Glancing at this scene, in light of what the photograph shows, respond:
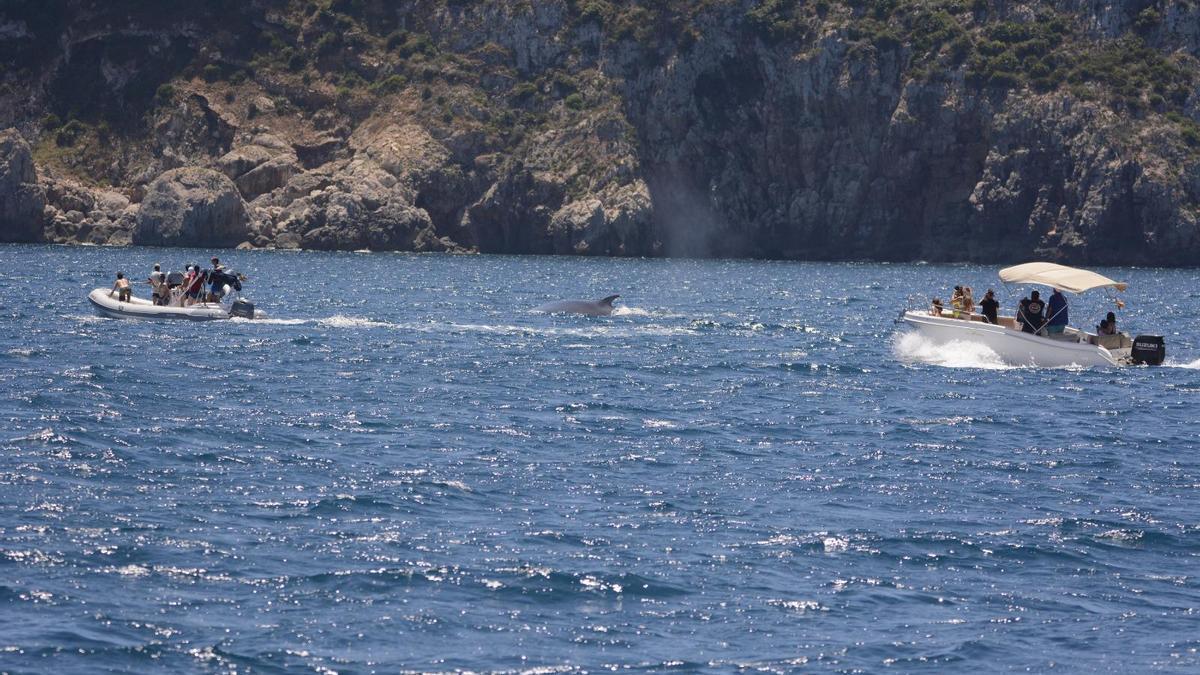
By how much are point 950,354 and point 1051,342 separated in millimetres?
2789

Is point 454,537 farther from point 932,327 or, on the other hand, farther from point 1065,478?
point 932,327

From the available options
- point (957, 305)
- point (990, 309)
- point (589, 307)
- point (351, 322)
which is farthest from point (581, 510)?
point (589, 307)

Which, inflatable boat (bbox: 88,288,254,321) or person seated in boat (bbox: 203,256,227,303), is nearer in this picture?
inflatable boat (bbox: 88,288,254,321)

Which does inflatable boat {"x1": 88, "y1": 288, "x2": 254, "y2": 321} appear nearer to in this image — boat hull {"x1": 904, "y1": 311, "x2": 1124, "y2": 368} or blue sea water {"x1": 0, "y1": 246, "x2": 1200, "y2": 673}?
blue sea water {"x1": 0, "y1": 246, "x2": 1200, "y2": 673}

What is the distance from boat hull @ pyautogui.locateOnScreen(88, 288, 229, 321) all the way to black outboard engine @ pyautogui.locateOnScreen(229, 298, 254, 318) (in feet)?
0.71


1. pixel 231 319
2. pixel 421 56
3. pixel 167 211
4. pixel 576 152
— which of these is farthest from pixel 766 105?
pixel 231 319

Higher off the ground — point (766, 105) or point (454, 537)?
point (766, 105)

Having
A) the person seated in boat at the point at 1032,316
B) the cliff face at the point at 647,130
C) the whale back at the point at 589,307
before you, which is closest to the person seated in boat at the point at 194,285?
the whale back at the point at 589,307

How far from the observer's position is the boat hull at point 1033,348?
42.6 metres

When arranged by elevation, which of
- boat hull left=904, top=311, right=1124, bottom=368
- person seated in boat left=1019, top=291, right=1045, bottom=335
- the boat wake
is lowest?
the boat wake

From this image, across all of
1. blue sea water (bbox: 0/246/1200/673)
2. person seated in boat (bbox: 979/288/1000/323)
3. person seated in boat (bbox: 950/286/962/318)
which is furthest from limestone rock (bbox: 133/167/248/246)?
person seated in boat (bbox: 979/288/1000/323)

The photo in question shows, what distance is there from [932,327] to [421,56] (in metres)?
97.4

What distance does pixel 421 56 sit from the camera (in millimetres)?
135500

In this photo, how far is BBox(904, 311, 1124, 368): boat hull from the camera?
42.6 meters
